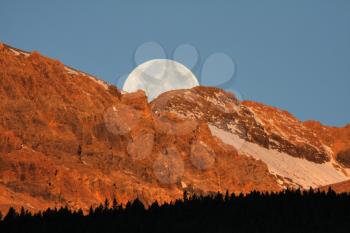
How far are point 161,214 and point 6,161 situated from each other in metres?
87.7

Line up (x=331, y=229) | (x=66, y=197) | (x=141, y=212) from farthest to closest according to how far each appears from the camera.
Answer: (x=66, y=197), (x=141, y=212), (x=331, y=229)

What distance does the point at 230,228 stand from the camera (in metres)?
102

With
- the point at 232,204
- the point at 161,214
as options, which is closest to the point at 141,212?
the point at 161,214

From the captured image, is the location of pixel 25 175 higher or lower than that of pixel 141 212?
higher

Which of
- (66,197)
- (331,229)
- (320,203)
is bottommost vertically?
(331,229)

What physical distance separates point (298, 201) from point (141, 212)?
21.4 meters

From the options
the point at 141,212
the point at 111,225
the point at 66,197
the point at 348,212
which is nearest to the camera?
the point at 348,212

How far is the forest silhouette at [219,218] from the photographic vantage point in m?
99.7

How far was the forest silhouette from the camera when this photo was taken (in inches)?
3925

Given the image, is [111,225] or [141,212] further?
[141,212]

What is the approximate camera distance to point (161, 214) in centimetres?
11900

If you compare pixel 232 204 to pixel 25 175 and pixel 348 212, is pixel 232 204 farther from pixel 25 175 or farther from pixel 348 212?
pixel 25 175

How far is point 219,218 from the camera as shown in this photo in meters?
110

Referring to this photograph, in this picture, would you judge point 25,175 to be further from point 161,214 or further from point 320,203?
point 320,203
